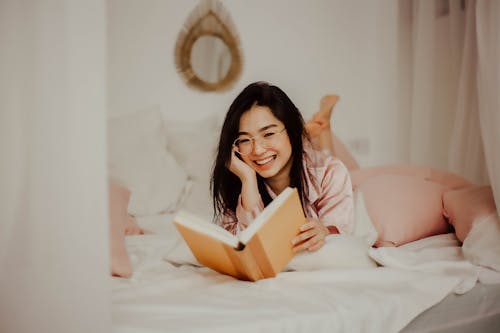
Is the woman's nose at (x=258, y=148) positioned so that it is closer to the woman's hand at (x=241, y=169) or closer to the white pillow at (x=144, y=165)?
the woman's hand at (x=241, y=169)

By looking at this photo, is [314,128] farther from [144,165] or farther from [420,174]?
[144,165]

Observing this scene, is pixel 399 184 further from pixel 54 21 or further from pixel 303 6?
pixel 303 6

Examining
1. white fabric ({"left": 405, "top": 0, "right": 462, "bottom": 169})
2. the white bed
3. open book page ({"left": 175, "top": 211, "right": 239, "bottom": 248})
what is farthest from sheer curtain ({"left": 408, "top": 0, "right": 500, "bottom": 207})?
open book page ({"left": 175, "top": 211, "right": 239, "bottom": 248})

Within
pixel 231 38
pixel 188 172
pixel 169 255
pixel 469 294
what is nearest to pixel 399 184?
pixel 469 294

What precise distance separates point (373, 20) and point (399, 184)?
52.2 inches

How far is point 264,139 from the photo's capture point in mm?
1248

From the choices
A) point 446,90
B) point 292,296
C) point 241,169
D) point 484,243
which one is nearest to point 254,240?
point 292,296

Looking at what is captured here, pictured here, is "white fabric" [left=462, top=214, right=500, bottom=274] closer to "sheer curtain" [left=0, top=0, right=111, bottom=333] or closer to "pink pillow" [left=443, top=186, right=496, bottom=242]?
"pink pillow" [left=443, top=186, right=496, bottom=242]

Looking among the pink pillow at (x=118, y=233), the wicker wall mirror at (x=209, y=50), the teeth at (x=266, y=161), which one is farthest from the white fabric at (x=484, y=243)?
the wicker wall mirror at (x=209, y=50)

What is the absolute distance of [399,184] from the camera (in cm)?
141

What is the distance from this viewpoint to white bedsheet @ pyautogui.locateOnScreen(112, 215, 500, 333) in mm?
779

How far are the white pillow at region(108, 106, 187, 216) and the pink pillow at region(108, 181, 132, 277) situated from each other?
1.65ft

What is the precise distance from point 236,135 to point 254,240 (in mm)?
477

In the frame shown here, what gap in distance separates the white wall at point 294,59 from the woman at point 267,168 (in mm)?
914
